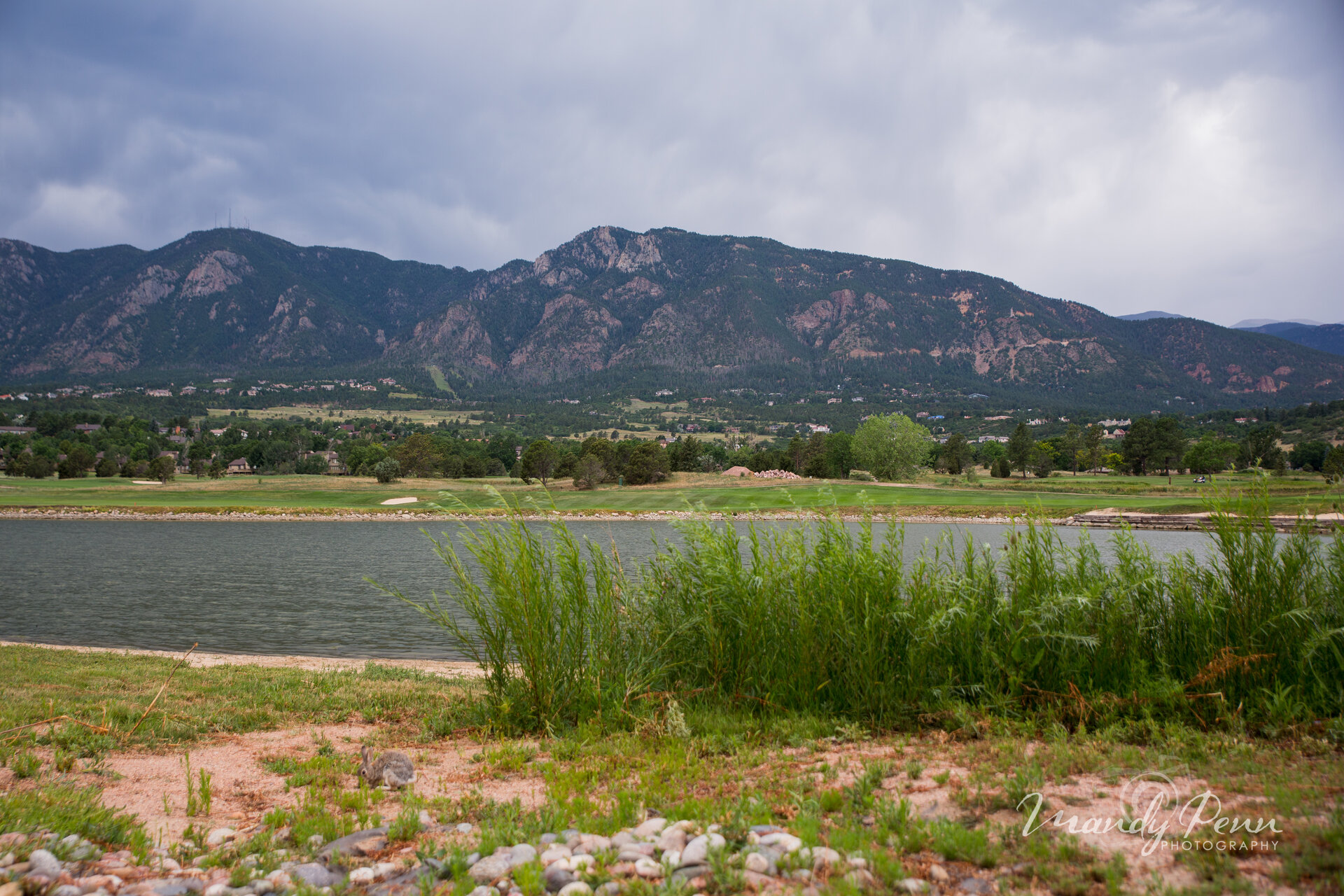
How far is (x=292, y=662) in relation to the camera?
13578 mm

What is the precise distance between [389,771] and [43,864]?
2.17m

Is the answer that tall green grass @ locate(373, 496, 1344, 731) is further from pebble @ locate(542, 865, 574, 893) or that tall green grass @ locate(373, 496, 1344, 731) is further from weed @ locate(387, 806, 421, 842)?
pebble @ locate(542, 865, 574, 893)

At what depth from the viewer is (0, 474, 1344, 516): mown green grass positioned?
5625 centimetres

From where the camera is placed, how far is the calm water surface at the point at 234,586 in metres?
16.6

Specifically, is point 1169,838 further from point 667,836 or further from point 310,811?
point 310,811

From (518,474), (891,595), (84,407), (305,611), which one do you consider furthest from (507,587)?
(84,407)

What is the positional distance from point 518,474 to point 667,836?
88.0 m

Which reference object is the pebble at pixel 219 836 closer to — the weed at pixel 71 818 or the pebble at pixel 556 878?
the weed at pixel 71 818

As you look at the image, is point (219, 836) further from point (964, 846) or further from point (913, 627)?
point (913, 627)

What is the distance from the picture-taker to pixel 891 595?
665 centimetres

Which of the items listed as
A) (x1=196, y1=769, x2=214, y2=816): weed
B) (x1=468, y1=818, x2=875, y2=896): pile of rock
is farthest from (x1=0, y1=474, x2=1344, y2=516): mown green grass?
(x1=468, y1=818, x2=875, y2=896): pile of rock

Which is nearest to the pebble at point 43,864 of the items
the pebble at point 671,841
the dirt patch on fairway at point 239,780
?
the dirt patch on fairway at point 239,780

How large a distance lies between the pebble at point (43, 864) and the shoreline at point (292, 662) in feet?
27.3

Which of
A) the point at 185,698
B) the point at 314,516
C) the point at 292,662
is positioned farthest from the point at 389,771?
the point at 314,516
